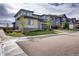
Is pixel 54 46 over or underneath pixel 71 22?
underneath

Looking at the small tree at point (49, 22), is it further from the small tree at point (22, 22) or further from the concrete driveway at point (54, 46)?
the small tree at point (22, 22)

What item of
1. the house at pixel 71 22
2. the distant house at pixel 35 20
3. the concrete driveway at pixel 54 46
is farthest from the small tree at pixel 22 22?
the house at pixel 71 22

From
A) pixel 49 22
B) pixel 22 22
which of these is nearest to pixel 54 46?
pixel 49 22

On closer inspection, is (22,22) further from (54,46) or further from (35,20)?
(54,46)

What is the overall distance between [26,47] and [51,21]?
0.35 meters

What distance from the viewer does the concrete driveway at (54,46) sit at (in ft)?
4.58

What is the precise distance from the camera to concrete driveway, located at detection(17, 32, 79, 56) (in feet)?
4.58

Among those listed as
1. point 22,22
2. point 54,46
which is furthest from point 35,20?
point 54,46

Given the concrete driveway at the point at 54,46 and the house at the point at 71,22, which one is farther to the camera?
the house at the point at 71,22

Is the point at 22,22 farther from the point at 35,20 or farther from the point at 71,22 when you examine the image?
the point at 71,22

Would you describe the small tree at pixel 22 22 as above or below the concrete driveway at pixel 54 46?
above

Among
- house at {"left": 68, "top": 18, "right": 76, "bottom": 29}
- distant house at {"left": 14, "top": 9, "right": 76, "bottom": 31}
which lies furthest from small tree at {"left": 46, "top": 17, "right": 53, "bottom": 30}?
house at {"left": 68, "top": 18, "right": 76, "bottom": 29}

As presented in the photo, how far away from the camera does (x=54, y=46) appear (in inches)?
55.9

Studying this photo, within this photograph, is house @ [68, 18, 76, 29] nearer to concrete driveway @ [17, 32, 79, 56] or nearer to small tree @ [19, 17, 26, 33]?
concrete driveway @ [17, 32, 79, 56]
